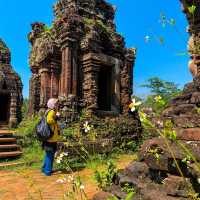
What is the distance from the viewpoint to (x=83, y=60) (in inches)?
518

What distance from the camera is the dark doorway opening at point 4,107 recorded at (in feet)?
65.1

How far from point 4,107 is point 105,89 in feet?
29.1

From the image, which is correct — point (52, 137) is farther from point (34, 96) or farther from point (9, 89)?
point (9, 89)

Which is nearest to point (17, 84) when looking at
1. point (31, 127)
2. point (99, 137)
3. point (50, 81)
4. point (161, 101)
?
point (50, 81)

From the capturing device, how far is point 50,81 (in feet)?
47.1

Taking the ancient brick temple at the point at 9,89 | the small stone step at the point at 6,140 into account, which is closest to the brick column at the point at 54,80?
the small stone step at the point at 6,140

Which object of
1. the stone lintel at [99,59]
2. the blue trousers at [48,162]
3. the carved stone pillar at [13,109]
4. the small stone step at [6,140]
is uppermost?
the stone lintel at [99,59]

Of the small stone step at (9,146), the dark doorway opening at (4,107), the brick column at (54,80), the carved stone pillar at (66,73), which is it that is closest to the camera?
the small stone step at (9,146)

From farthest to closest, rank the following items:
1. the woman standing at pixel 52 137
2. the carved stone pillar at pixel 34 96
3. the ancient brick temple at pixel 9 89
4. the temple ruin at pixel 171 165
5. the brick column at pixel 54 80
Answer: the ancient brick temple at pixel 9 89, the carved stone pillar at pixel 34 96, the brick column at pixel 54 80, the woman standing at pixel 52 137, the temple ruin at pixel 171 165

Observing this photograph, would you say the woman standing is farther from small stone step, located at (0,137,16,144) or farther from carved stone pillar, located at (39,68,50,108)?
carved stone pillar, located at (39,68,50,108)

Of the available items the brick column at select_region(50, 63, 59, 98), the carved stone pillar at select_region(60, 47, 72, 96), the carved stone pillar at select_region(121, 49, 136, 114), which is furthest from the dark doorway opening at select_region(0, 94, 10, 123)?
the carved stone pillar at select_region(121, 49, 136, 114)

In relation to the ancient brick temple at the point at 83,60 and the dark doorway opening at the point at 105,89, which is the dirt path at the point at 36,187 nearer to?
the ancient brick temple at the point at 83,60

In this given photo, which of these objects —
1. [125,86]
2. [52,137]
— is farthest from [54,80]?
[52,137]

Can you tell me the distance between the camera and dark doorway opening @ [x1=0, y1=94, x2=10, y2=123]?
1983cm
